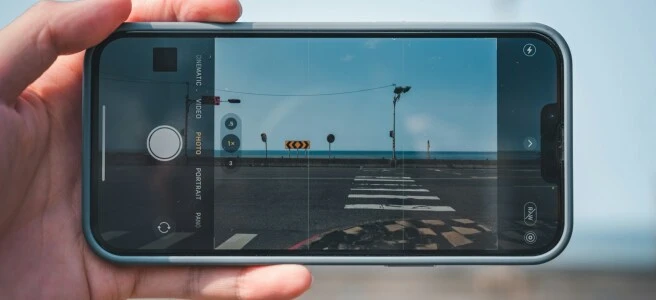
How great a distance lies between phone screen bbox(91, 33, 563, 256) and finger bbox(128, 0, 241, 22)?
84mm

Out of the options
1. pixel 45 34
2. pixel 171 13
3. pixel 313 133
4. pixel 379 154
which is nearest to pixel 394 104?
pixel 379 154

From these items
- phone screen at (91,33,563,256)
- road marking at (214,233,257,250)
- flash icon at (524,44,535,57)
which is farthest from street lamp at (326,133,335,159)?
flash icon at (524,44,535,57)

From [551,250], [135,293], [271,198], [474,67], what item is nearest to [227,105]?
[271,198]

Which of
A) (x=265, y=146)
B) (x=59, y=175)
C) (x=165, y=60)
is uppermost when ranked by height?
(x=165, y=60)

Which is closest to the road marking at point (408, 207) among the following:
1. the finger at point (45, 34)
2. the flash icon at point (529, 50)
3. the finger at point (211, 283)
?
the finger at point (211, 283)

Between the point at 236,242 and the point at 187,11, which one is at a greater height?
the point at 187,11

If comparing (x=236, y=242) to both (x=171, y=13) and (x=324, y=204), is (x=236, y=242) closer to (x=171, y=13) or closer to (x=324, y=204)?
(x=324, y=204)

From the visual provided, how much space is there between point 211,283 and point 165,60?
926 mm

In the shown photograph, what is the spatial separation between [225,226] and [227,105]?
49 centimetres

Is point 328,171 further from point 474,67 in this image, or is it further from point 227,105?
point 474,67

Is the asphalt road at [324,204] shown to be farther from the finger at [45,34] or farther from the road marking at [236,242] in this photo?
the finger at [45,34]

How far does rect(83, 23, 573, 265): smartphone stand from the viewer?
1781 millimetres

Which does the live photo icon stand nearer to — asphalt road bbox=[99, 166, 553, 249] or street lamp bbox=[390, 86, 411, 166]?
asphalt road bbox=[99, 166, 553, 249]

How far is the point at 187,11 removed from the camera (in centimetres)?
181
